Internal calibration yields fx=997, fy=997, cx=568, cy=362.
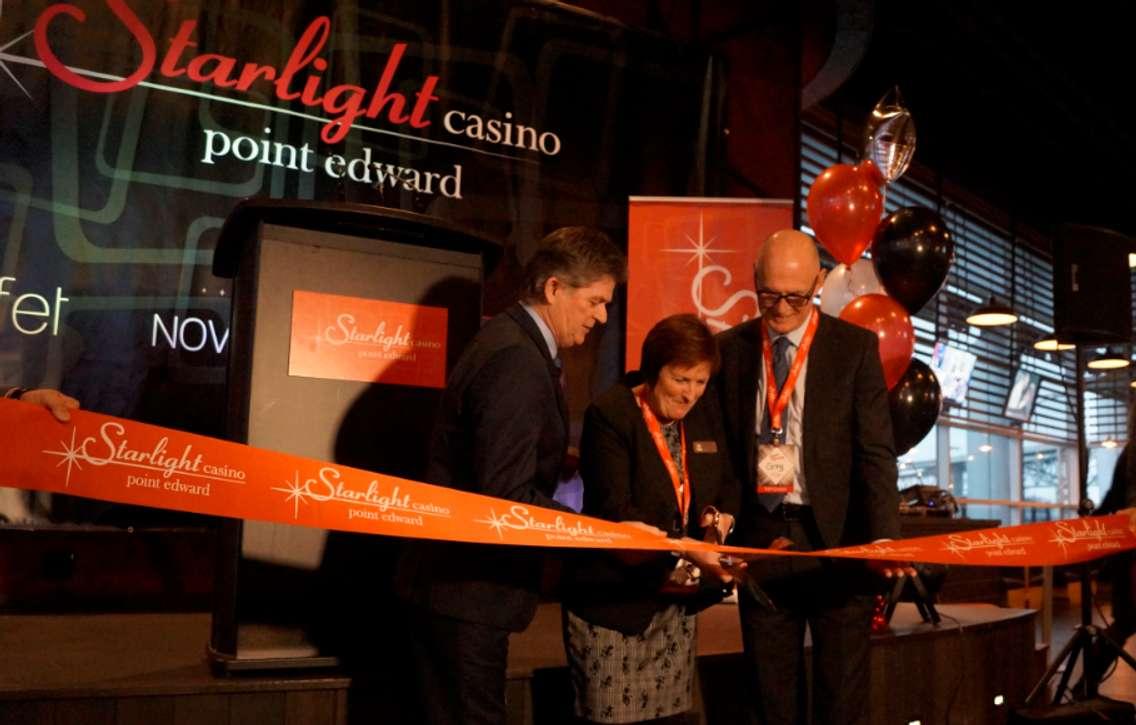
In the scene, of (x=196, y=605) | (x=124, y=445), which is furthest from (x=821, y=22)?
(x=124, y=445)

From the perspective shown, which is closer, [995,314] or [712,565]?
[712,565]

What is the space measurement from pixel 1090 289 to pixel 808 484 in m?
3.30

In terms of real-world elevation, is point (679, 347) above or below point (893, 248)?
below

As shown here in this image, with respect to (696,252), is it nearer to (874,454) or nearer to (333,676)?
(874,454)

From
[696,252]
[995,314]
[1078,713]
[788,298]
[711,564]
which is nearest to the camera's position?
[711,564]

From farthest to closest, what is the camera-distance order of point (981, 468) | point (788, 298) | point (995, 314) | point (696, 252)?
point (981, 468) → point (995, 314) → point (696, 252) → point (788, 298)

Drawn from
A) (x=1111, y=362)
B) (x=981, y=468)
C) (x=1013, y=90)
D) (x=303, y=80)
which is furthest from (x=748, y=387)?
(x=981, y=468)

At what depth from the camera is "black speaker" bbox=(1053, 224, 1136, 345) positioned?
4930mm

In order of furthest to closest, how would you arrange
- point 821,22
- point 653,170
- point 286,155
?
point 821,22, point 653,170, point 286,155

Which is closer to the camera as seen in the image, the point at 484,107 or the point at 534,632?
the point at 534,632

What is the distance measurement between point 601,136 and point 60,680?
3976 millimetres

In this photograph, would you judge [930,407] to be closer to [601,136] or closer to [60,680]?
[601,136]

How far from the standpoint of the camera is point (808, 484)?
2.43 m

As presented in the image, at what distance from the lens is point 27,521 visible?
404 centimetres
